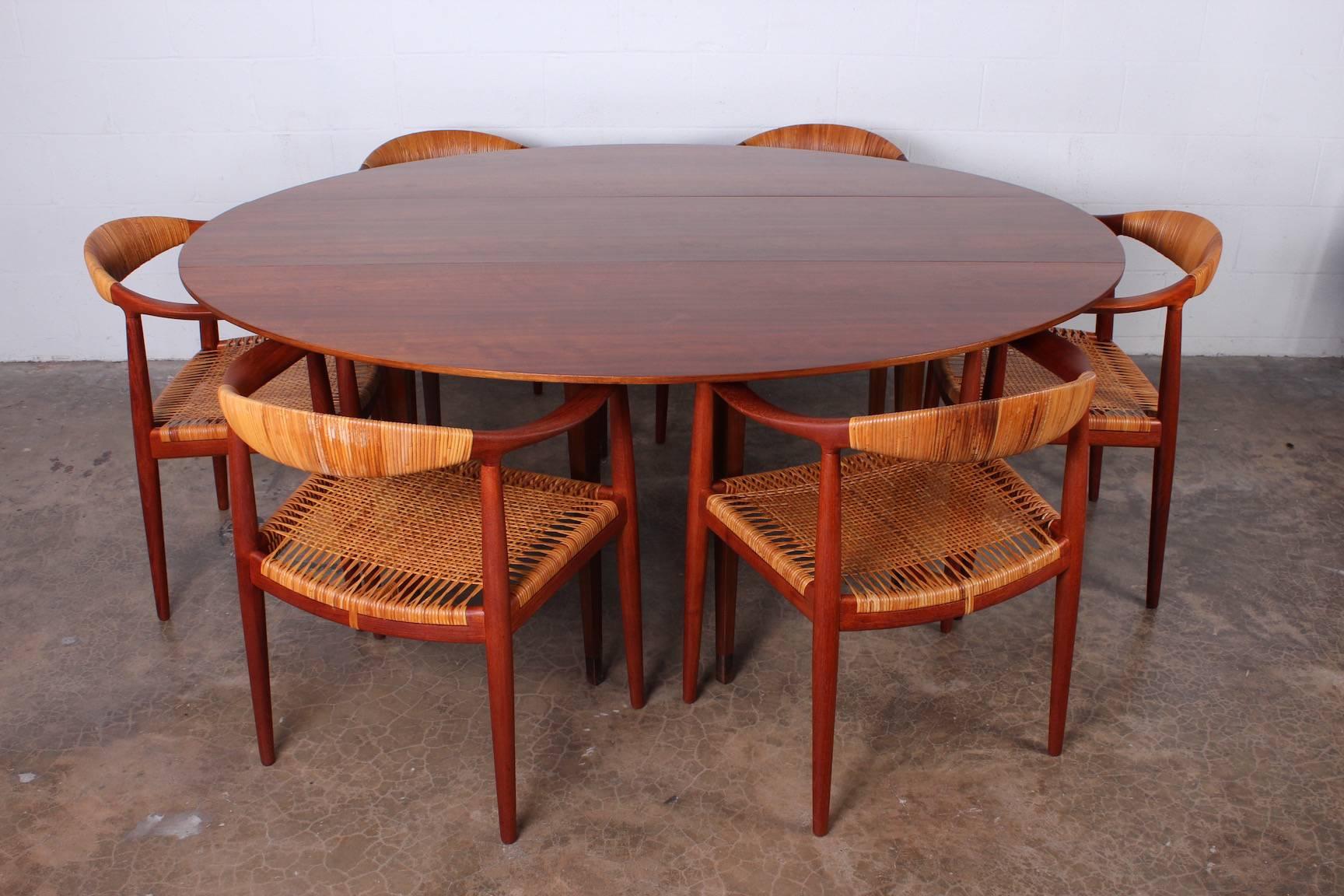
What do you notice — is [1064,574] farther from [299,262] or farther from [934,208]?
[299,262]

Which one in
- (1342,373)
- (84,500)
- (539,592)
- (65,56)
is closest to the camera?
(539,592)

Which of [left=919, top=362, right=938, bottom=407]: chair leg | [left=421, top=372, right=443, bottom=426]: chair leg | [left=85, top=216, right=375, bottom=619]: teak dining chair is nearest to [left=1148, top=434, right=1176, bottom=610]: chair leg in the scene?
[left=919, top=362, right=938, bottom=407]: chair leg

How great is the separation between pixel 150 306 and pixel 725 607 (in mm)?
1254

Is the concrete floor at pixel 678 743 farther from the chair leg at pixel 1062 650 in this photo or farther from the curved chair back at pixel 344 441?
the curved chair back at pixel 344 441

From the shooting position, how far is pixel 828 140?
3.32 meters

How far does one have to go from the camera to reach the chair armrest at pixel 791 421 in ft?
5.34

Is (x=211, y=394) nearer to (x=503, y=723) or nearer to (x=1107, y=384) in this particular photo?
(x=503, y=723)

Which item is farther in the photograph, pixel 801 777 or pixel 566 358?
pixel 801 777

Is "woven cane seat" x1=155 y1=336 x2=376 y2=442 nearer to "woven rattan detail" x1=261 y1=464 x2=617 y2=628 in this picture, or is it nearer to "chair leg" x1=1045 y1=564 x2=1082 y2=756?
"woven rattan detail" x1=261 y1=464 x2=617 y2=628

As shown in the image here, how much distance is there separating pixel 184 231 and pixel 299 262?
662 millimetres

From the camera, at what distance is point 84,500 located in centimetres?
296

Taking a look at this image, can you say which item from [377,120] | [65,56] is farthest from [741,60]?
[65,56]

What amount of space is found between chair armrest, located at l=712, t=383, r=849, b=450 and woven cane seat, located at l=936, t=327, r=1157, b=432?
79cm

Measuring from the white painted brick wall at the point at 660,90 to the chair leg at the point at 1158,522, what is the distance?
60.5 inches
